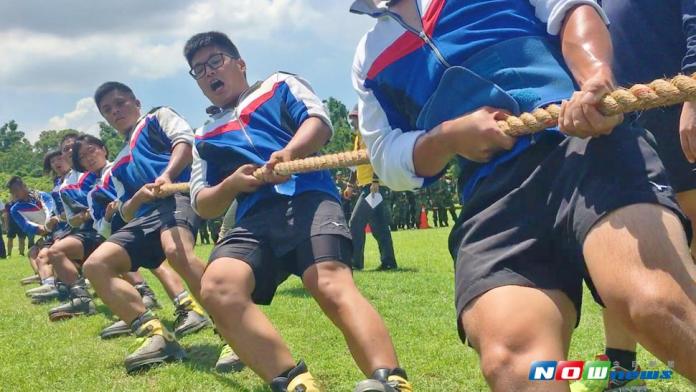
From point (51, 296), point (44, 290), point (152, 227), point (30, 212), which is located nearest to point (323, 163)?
point (152, 227)

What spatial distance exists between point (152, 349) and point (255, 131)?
184 centimetres

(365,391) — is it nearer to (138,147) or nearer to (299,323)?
(299,323)

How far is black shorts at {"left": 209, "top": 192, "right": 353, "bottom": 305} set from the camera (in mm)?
3275

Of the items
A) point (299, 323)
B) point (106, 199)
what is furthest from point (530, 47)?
point (106, 199)

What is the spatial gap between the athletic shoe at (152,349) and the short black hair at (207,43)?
1.96 meters

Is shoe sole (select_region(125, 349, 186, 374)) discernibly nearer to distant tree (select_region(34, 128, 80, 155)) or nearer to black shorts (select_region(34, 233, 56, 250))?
black shorts (select_region(34, 233, 56, 250))

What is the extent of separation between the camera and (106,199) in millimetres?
6629

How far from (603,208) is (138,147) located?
180 inches

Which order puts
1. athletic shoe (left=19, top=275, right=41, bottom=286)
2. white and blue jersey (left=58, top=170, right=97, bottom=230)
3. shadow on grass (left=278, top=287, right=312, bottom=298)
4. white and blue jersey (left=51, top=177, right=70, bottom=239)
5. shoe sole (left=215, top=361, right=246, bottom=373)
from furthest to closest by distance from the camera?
athletic shoe (left=19, top=275, right=41, bottom=286), white and blue jersey (left=51, top=177, right=70, bottom=239), white and blue jersey (left=58, top=170, right=97, bottom=230), shadow on grass (left=278, top=287, right=312, bottom=298), shoe sole (left=215, top=361, right=246, bottom=373)

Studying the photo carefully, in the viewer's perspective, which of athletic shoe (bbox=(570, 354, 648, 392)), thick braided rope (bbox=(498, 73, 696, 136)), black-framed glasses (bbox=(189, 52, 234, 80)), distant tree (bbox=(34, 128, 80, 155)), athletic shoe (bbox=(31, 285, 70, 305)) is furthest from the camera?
distant tree (bbox=(34, 128, 80, 155))

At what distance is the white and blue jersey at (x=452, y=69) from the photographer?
196 centimetres

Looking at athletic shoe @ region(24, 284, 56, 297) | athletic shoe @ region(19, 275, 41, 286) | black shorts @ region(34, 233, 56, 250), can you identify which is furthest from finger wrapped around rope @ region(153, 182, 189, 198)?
athletic shoe @ region(19, 275, 41, 286)

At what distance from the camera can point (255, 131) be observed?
3.72 metres

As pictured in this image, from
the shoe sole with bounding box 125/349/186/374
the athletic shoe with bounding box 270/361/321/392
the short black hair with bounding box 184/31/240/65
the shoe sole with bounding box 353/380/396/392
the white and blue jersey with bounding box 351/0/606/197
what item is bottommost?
the shoe sole with bounding box 125/349/186/374
